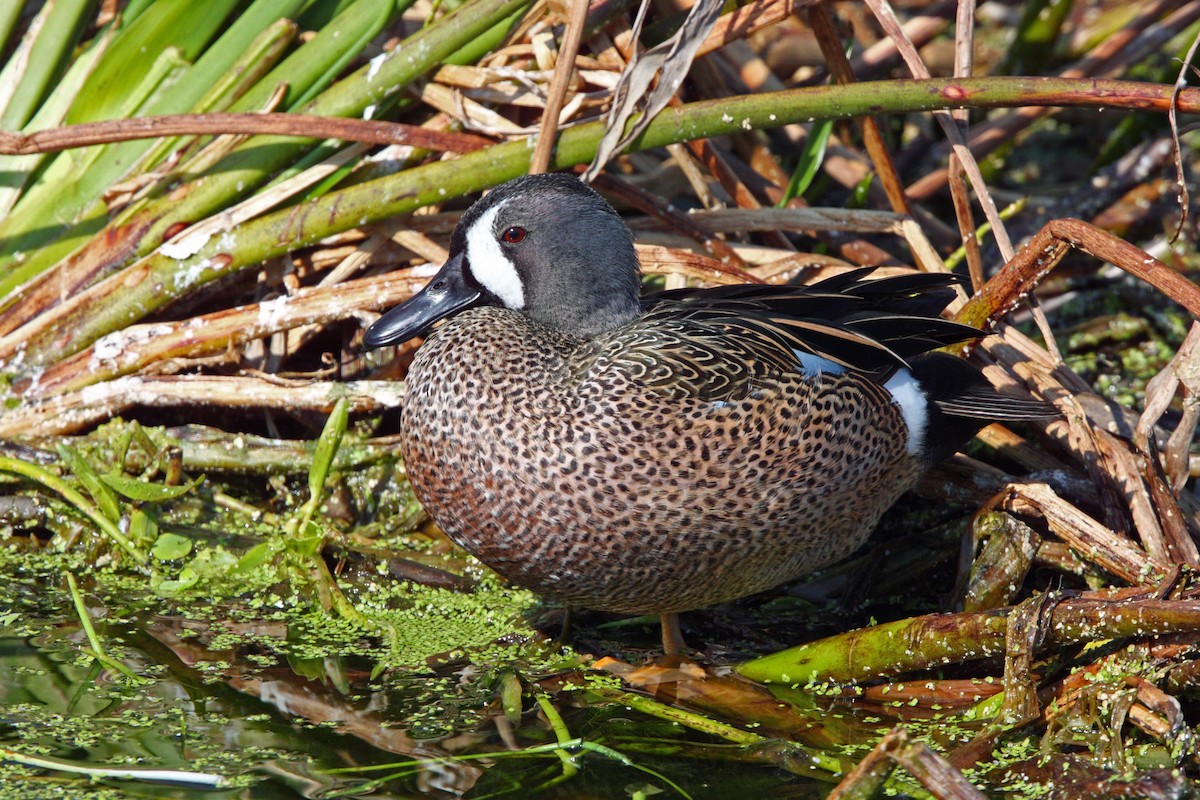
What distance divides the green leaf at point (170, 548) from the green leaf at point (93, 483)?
0.13 m

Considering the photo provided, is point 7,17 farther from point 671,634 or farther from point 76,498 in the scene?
point 671,634

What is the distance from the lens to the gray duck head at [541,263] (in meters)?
2.99

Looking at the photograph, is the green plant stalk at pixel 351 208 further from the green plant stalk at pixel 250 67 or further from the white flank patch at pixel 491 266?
the white flank patch at pixel 491 266

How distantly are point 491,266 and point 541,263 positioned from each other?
12 centimetres

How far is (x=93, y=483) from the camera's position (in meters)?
3.34

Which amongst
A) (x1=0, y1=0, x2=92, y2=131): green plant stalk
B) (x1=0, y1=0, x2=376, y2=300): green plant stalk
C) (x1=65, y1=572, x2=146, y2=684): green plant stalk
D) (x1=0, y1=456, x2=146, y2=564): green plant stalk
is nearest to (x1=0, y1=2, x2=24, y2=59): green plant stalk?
(x1=0, y1=0, x2=92, y2=131): green plant stalk

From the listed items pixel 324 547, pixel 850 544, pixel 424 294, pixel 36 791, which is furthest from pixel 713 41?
pixel 36 791

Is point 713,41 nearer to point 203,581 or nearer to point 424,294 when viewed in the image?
point 424,294

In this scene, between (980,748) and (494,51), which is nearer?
(980,748)

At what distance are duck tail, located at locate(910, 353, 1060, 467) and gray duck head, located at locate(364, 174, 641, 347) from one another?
2.49ft

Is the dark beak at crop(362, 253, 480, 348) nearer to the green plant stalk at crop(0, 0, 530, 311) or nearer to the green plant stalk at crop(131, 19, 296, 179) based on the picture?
the green plant stalk at crop(0, 0, 530, 311)

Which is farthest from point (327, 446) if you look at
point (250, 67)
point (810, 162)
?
point (810, 162)

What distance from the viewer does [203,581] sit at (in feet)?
11.1

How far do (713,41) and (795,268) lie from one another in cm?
70
